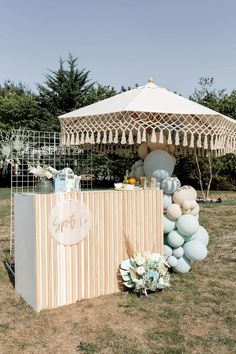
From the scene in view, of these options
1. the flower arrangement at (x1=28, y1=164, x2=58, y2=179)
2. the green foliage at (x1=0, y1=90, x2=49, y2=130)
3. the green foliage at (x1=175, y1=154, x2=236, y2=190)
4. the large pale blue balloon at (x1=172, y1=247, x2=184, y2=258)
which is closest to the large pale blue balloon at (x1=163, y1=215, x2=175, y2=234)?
the large pale blue balloon at (x1=172, y1=247, x2=184, y2=258)

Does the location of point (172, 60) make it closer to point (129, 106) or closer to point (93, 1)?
point (93, 1)

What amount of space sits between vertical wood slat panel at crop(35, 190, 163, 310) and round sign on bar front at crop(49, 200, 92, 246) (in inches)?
2.0

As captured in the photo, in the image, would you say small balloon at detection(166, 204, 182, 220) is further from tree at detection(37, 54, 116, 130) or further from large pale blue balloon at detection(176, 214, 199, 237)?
tree at detection(37, 54, 116, 130)

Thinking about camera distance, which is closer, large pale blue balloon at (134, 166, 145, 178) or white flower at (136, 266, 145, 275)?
white flower at (136, 266, 145, 275)

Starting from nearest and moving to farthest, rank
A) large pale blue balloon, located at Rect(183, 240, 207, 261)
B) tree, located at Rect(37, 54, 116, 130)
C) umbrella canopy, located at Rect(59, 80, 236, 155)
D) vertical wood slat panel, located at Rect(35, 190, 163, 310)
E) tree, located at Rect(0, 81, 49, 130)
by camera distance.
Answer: vertical wood slat panel, located at Rect(35, 190, 163, 310) < umbrella canopy, located at Rect(59, 80, 236, 155) < large pale blue balloon, located at Rect(183, 240, 207, 261) < tree, located at Rect(37, 54, 116, 130) < tree, located at Rect(0, 81, 49, 130)

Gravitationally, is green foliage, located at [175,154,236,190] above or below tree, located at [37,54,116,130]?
below

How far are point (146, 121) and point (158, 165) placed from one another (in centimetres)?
71

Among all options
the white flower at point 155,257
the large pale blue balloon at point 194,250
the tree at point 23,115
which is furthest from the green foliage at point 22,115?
the white flower at point 155,257

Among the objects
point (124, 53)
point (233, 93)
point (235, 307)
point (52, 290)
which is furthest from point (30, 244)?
point (233, 93)

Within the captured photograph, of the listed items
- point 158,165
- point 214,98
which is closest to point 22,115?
point 214,98

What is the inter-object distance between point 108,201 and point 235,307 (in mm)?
1756

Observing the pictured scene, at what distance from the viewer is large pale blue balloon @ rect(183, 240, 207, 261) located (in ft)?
15.3

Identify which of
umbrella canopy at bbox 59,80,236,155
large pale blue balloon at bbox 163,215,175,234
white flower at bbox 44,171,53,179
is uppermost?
umbrella canopy at bbox 59,80,236,155

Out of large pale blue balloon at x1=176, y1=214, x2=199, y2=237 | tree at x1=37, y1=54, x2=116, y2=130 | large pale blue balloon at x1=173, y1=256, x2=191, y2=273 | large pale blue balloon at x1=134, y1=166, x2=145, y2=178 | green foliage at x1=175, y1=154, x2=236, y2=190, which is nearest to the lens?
large pale blue balloon at x1=176, y1=214, x2=199, y2=237
